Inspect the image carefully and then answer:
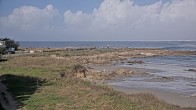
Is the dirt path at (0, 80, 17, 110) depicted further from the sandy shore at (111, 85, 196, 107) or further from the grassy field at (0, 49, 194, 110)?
the sandy shore at (111, 85, 196, 107)

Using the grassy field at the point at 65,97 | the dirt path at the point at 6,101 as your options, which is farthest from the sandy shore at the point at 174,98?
the dirt path at the point at 6,101

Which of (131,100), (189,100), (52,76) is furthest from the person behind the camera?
(52,76)

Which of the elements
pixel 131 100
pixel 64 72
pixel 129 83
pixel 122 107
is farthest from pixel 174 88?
pixel 122 107

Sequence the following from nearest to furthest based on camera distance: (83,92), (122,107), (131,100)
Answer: (122,107) → (131,100) → (83,92)

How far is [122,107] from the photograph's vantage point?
2394 centimetres

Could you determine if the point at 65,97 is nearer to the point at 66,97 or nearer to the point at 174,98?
the point at 66,97

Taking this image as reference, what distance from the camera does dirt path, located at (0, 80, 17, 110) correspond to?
2459 centimetres

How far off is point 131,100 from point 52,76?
1504cm

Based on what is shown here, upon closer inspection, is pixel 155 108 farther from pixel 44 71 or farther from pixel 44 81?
pixel 44 71

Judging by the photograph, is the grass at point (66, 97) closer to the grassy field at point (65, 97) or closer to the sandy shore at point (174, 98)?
the grassy field at point (65, 97)

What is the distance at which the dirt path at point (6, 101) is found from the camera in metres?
→ 24.6

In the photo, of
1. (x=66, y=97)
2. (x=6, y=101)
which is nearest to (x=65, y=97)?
(x=66, y=97)

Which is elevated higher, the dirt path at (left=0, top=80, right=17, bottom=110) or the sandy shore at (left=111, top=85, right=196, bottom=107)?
the dirt path at (left=0, top=80, right=17, bottom=110)

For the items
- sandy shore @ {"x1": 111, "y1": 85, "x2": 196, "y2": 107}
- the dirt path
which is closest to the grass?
the dirt path
